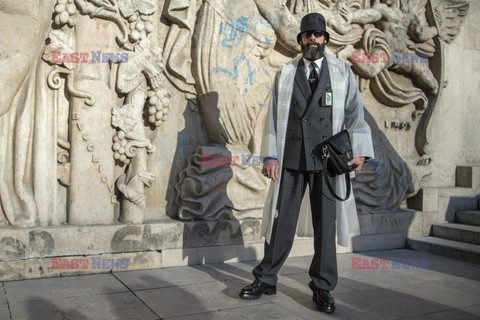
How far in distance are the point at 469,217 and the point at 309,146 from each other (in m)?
3.55

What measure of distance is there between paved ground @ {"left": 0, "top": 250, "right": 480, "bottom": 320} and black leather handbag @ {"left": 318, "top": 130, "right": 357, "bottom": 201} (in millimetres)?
803

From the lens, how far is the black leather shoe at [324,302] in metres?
3.15

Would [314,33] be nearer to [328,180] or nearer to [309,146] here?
[309,146]

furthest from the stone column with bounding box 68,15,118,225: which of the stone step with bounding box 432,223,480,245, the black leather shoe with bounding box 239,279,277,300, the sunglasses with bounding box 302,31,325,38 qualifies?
the stone step with bounding box 432,223,480,245

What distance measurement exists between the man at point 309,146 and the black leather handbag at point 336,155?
0.05 meters

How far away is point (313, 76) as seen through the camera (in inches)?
132

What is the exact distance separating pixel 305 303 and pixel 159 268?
135 centimetres

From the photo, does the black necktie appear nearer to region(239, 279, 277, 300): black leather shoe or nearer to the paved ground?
region(239, 279, 277, 300): black leather shoe

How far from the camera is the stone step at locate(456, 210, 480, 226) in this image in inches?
230

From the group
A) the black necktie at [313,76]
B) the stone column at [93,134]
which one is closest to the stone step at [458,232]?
the black necktie at [313,76]

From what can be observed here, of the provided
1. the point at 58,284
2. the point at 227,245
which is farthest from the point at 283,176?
the point at 58,284

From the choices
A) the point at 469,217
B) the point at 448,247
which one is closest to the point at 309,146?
the point at 448,247

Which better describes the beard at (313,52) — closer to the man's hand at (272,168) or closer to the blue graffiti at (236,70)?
the man's hand at (272,168)

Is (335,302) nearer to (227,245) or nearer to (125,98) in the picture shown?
(227,245)
